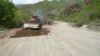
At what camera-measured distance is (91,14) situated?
6600cm

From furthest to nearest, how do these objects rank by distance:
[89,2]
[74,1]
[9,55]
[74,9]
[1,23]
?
[74,1] → [74,9] → [89,2] → [1,23] → [9,55]

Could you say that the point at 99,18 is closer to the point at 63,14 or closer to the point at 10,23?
the point at 10,23

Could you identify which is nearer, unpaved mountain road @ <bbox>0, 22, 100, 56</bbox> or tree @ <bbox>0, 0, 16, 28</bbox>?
unpaved mountain road @ <bbox>0, 22, 100, 56</bbox>

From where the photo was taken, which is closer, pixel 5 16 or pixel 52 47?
pixel 52 47

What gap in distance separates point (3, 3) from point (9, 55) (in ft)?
135

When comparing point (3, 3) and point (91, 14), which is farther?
point (91, 14)

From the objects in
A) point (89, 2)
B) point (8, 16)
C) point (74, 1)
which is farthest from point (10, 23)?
point (74, 1)

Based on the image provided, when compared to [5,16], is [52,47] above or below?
above

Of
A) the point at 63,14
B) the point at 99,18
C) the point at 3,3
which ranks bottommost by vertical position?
the point at 63,14

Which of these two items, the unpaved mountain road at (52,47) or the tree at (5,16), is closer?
the unpaved mountain road at (52,47)

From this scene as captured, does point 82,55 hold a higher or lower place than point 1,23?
higher

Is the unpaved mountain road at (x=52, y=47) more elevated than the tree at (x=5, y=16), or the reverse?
the unpaved mountain road at (x=52, y=47)

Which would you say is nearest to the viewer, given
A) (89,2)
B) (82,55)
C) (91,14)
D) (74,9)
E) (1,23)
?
(82,55)

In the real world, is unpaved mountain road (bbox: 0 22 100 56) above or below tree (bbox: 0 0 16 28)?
above
